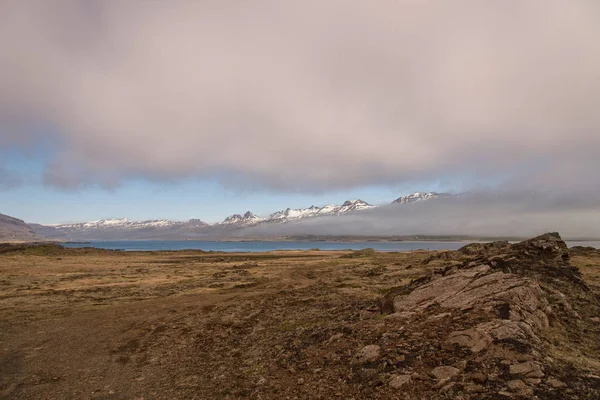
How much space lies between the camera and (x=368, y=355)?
505 inches

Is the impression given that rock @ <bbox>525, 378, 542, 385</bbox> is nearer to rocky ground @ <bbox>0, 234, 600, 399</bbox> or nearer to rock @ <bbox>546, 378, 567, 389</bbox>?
rocky ground @ <bbox>0, 234, 600, 399</bbox>

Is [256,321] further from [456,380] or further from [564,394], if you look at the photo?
[564,394]

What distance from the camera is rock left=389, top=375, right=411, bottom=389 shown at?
10328 millimetres

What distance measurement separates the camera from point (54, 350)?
18453 mm

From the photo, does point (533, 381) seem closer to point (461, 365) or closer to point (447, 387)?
point (461, 365)

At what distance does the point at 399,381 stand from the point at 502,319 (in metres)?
5.08

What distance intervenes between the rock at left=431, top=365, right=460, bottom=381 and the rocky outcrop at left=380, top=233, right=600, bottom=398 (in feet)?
0.09

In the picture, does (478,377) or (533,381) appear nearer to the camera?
(533,381)

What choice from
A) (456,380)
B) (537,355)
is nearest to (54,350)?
(456,380)

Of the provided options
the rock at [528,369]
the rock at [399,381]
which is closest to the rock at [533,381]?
the rock at [528,369]

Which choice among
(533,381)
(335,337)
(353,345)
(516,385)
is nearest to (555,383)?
(533,381)

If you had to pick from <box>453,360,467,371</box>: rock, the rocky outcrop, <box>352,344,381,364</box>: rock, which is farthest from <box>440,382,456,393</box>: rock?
<box>352,344,381,364</box>: rock

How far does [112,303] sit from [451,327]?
3104 centimetres

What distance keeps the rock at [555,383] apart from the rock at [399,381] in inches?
145
